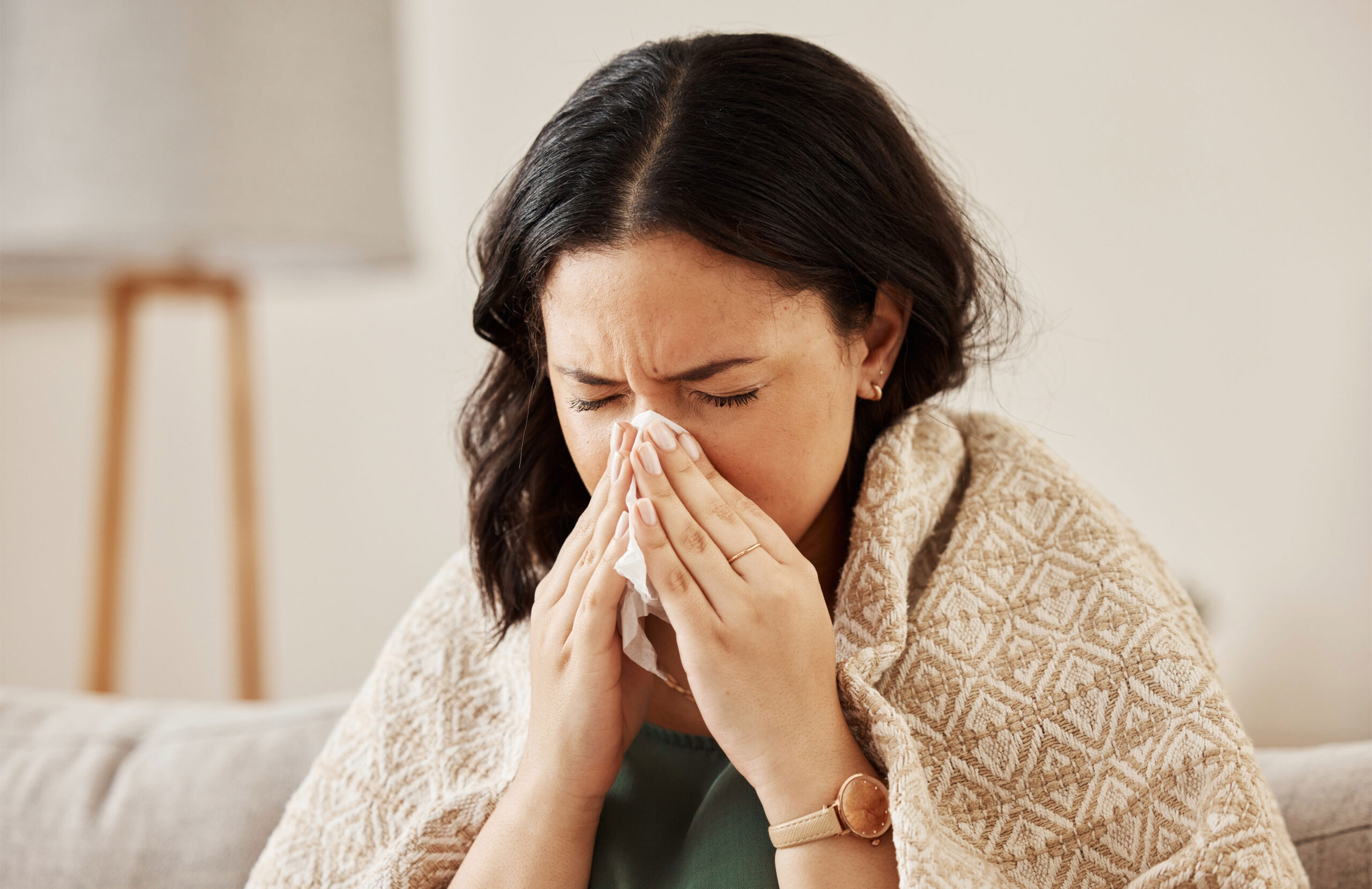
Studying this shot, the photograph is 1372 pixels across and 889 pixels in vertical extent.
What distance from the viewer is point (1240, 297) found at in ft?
5.97

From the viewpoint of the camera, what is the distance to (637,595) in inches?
39.4

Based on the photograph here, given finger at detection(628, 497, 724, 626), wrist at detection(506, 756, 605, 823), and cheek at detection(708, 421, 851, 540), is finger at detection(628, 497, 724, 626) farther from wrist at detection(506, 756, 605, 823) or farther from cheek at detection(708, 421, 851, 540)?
wrist at detection(506, 756, 605, 823)

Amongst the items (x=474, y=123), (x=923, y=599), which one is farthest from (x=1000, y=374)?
(x=474, y=123)

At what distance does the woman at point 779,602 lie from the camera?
90 cm

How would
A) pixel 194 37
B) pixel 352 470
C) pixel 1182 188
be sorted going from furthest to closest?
pixel 352 470 < pixel 1182 188 < pixel 194 37

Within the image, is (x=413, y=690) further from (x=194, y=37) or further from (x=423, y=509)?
(x=423, y=509)

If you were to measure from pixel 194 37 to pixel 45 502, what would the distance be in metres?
1.54

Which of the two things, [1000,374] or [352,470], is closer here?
[1000,374]

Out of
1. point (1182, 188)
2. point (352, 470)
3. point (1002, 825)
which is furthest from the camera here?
point (352, 470)

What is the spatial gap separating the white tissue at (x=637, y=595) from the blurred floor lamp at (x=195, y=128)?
3.68ft

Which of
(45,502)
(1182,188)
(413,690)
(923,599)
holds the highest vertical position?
(1182,188)

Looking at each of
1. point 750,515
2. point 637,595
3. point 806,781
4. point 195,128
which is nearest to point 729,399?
point 750,515

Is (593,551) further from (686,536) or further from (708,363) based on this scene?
(708,363)

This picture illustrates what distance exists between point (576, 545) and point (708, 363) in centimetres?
23
